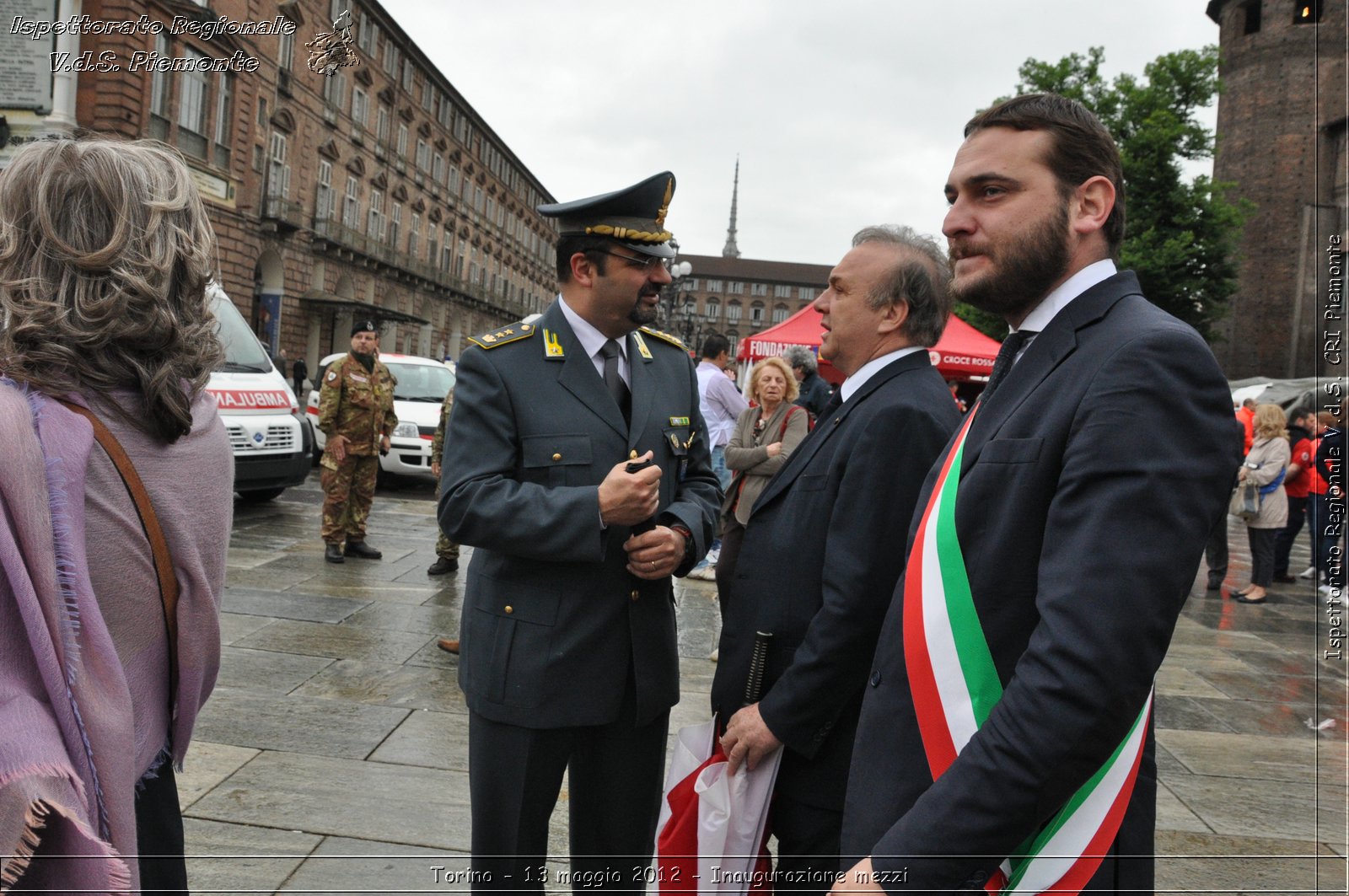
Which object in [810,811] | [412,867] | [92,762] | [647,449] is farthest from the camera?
[412,867]

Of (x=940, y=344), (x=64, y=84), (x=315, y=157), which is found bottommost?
(x=940, y=344)

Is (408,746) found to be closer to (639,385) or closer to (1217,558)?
(639,385)

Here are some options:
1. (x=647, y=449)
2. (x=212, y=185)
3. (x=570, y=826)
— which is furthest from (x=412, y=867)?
(x=212, y=185)

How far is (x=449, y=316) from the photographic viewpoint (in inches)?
1975

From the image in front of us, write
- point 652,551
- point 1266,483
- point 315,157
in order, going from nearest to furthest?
point 652,551 < point 1266,483 < point 315,157

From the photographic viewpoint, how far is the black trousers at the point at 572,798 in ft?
6.86

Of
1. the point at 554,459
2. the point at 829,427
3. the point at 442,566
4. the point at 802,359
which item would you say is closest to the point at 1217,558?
the point at 802,359

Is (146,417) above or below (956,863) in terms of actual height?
above

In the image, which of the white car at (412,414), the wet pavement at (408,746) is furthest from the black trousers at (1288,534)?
the white car at (412,414)

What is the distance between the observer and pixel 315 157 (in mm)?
32406

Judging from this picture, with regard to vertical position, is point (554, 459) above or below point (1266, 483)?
above

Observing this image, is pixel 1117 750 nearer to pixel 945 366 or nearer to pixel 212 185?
pixel 945 366

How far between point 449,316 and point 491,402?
50029mm

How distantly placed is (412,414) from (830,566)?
33.9ft
